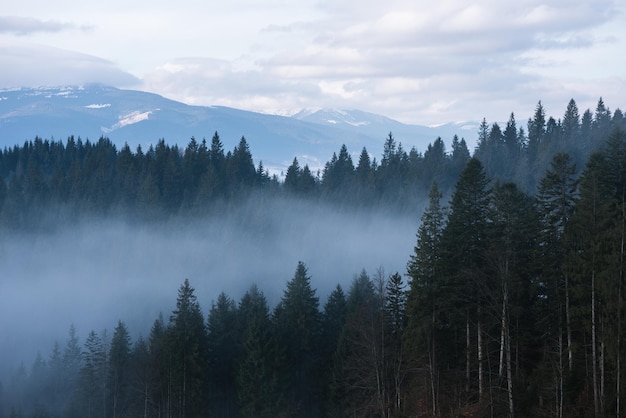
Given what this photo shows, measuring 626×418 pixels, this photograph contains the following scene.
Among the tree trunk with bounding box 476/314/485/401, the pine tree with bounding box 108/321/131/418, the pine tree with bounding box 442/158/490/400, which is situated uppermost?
the pine tree with bounding box 442/158/490/400

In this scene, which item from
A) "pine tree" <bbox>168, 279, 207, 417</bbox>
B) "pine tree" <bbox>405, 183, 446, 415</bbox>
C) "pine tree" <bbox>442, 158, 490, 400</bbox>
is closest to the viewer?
"pine tree" <bbox>442, 158, 490, 400</bbox>

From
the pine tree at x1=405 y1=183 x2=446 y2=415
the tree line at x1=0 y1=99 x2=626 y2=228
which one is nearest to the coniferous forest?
the pine tree at x1=405 y1=183 x2=446 y2=415

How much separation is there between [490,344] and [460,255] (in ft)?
17.6

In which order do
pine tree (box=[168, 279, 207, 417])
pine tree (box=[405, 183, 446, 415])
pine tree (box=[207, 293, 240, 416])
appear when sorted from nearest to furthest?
pine tree (box=[405, 183, 446, 415]) → pine tree (box=[168, 279, 207, 417]) → pine tree (box=[207, 293, 240, 416])

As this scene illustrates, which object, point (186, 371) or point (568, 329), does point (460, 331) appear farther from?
point (186, 371)

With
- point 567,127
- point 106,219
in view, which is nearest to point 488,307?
point 567,127

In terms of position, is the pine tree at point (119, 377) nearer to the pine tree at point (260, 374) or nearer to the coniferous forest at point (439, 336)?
the coniferous forest at point (439, 336)

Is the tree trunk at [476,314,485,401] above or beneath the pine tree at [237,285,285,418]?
above

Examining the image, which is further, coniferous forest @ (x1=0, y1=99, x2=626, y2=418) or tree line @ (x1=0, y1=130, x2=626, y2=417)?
coniferous forest @ (x1=0, y1=99, x2=626, y2=418)

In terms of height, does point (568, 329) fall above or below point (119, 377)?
above

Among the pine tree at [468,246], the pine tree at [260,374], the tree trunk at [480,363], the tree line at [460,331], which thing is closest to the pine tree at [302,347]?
the tree line at [460,331]

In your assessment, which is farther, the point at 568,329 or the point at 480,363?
the point at 480,363

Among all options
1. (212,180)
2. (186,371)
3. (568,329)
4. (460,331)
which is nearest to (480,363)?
(568,329)

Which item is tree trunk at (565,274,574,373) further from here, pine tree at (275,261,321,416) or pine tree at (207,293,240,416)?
pine tree at (207,293,240,416)
